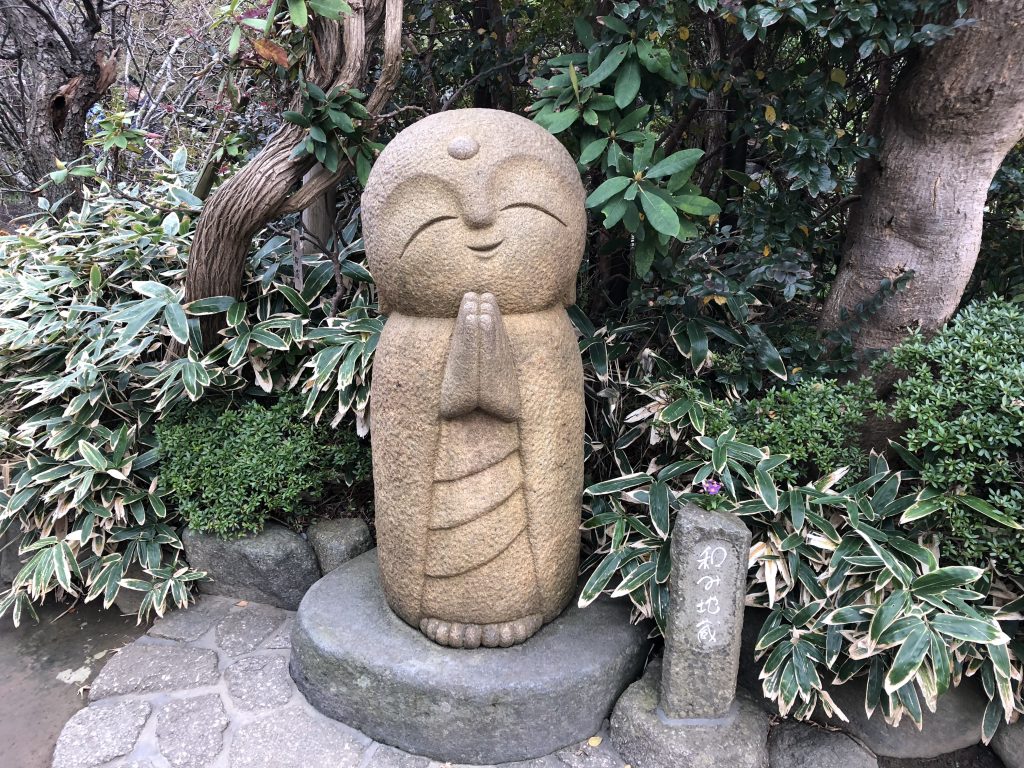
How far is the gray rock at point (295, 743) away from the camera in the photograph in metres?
2.18

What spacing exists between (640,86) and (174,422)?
2645 mm

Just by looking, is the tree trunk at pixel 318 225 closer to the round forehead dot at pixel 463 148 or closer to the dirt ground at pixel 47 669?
the round forehead dot at pixel 463 148

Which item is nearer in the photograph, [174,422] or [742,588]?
[742,588]

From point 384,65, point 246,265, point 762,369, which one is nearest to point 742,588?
point 762,369

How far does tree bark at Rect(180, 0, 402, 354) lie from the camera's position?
268 centimetres

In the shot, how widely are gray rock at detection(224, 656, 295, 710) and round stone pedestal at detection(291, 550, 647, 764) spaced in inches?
6.2

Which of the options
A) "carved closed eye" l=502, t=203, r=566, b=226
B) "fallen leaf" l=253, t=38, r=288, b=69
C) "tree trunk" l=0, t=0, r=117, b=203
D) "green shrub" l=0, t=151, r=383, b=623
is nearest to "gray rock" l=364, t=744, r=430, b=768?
"green shrub" l=0, t=151, r=383, b=623

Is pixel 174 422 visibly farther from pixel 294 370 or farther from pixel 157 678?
pixel 157 678

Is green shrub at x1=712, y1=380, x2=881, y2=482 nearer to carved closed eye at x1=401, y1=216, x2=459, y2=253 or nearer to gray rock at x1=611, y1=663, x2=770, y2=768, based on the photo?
gray rock at x1=611, y1=663, x2=770, y2=768

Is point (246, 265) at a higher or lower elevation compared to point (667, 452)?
higher

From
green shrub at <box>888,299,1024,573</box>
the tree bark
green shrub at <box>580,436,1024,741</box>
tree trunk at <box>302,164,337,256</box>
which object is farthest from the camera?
tree trunk at <box>302,164,337,256</box>

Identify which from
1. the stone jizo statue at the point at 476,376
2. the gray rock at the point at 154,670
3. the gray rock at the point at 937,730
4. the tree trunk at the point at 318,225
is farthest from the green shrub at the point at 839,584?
the tree trunk at the point at 318,225

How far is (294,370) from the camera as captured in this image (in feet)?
10.8

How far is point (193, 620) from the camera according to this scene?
299 cm
